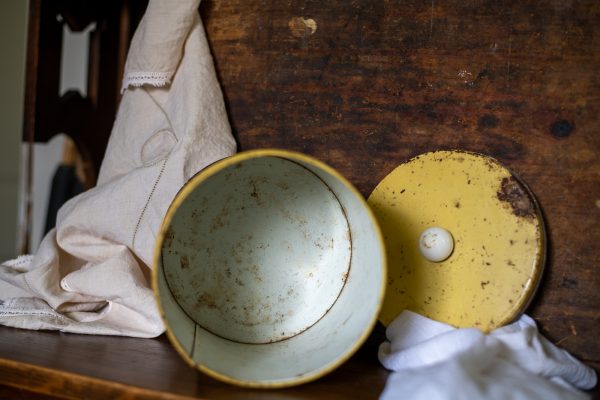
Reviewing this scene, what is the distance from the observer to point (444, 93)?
100cm

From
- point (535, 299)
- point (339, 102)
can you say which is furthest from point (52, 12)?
point (535, 299)

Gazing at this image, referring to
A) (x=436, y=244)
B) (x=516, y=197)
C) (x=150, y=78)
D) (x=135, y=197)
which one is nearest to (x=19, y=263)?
(x=135, y=197)

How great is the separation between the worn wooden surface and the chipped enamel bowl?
169 millimetres

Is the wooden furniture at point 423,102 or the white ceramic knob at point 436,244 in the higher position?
the wooden furniture at point 423,102

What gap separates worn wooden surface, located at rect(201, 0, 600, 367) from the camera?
931mm

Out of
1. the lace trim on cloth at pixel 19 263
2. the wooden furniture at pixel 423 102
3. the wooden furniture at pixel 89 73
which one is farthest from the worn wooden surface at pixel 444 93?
the lace trim on cloth at pixel 19 263

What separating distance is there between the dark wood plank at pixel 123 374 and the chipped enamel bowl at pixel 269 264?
0.16 feet

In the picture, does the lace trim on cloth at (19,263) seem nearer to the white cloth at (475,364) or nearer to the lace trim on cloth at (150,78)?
the lace trim on cloth at (150,78)

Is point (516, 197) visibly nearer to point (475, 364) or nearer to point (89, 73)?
point (475, 364)

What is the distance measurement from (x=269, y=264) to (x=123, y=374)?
0.29 meters

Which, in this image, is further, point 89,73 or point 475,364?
point 89,73

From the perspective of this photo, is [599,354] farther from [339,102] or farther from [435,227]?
[339,102]

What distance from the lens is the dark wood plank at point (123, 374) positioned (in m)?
0.71

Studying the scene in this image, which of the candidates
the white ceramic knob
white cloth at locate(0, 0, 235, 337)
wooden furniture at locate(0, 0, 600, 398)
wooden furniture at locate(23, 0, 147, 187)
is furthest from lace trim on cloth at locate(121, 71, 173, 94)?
the white ceramic knob
